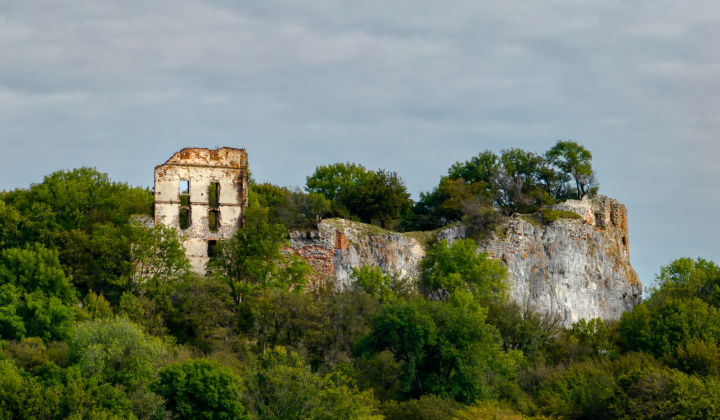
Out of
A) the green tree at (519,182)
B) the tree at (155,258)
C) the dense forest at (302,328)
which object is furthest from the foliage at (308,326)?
the green tree at (519,182)

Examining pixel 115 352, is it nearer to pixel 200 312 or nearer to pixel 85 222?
pixel 200 312

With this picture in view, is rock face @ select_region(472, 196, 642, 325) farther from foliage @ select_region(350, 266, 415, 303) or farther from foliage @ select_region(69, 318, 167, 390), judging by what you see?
foliage @ select_region(69, 318, 167, 390)

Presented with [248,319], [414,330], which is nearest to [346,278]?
[248,319]

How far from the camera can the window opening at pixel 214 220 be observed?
5241cm

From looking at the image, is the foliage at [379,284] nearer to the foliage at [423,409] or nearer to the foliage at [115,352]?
the foliage at [423,409]

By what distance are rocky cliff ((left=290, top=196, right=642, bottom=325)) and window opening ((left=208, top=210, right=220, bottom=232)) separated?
10.0 ft

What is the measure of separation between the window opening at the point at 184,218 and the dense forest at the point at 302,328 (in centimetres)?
135

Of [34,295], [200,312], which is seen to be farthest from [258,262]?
[34,295]

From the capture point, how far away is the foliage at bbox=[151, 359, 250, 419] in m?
39.6

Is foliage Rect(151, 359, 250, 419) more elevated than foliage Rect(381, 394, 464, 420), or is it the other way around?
foliage Rect(151, 359, 250, 419)

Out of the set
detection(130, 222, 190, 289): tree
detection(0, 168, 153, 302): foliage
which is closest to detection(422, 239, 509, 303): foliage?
detection(130, 222, 190, 289): tree

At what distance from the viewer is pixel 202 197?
52312 millimetres

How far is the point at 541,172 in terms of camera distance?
61844 mm

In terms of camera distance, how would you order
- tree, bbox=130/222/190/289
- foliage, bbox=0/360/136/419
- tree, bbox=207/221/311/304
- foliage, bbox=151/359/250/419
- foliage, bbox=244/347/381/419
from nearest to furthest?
1. foliage, bbox=244/347/381/419
2. foliage, bbox=0/360/136/419
3. foliage, bbox=151/359/250/419
4. tree, bbox=130/222/190/289
5. tree, bbox=207/221/311/304
